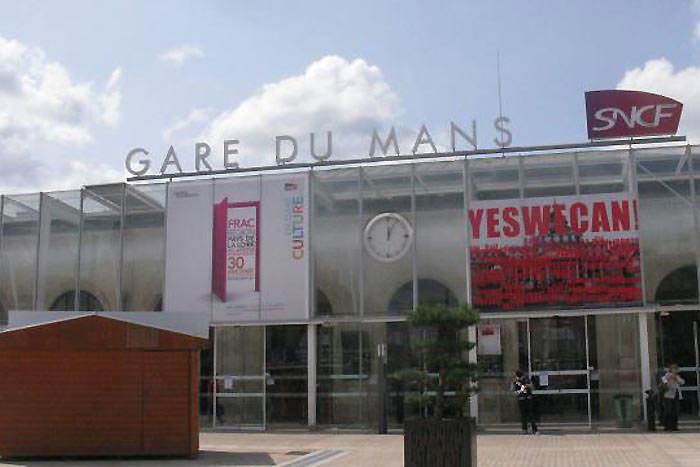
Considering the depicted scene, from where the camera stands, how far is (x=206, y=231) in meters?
25.6

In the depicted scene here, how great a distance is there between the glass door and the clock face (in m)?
3.98

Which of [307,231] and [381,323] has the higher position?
[307,231]

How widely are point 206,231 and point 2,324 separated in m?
7.11

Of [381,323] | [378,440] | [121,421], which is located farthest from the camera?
[381,323]

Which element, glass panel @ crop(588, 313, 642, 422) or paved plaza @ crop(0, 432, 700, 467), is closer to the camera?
paved plaza @ crop(0, 432, 700, 467)

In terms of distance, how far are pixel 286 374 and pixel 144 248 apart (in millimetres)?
5788

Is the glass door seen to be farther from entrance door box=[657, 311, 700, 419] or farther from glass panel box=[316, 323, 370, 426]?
entrance door box=[657, 311, 700, 419]

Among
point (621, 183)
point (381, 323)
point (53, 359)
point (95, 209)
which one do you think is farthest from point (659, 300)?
point (95, 209)

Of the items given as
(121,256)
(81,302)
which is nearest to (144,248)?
(121,256)

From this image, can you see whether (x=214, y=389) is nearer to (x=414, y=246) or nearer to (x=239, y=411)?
(x=239, y=411)

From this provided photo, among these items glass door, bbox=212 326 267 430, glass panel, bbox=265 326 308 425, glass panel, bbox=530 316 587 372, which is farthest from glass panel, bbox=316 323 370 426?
glass panel, bbox=530 316 587 372

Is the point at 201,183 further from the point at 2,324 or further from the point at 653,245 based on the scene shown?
the point at 653,245

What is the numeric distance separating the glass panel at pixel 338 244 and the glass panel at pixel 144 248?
4.77 m

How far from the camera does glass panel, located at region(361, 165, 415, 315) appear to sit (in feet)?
79.3
